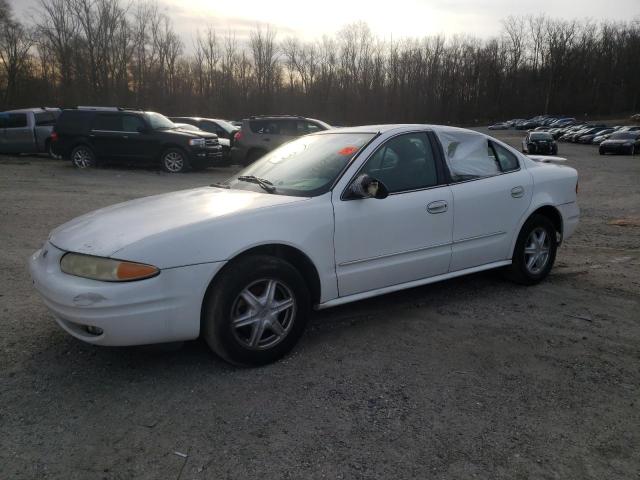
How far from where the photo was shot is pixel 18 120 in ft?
58.7

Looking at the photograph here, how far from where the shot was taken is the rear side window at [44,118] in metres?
17.9

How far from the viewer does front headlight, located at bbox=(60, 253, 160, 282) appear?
2871 mm

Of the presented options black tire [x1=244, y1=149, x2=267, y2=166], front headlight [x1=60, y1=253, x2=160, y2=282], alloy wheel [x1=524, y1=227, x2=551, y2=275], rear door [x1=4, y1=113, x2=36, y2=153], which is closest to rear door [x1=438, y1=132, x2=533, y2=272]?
alloy wheel [x1=524, y1=227, x2=551, y2=275]

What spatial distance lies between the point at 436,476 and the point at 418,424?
41 centimetres

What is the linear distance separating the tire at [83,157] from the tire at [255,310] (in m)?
14.2

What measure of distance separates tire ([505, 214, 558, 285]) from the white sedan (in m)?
0.02

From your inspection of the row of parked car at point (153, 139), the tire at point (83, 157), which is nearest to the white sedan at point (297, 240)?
the row of parked car at point (153, 139)

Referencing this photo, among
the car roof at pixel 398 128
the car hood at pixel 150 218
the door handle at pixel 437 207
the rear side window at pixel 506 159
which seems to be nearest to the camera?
the car hood at pixel 150 218

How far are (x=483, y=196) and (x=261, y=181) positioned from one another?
1.94 m

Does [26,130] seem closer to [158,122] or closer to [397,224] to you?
[158,122]

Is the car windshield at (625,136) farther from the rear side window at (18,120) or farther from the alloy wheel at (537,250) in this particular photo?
the rear side window at (18,120)

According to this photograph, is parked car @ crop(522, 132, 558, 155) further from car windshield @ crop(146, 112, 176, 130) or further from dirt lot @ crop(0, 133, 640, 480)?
dirt lot @ crop(0, 133, 640, 480)

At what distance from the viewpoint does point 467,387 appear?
3.06 metres

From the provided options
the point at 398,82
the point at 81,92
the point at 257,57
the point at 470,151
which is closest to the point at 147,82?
the point at 81,92
